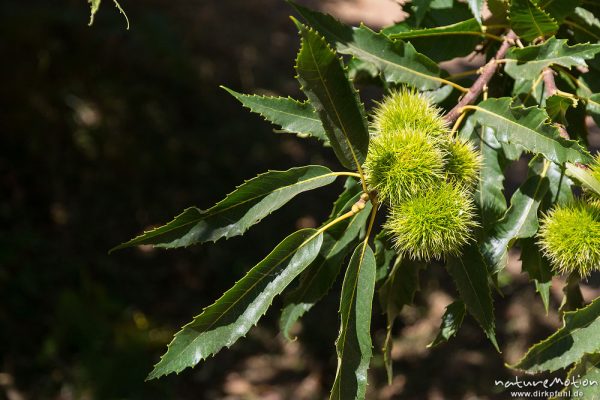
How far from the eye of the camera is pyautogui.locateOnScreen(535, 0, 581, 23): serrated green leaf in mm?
1327

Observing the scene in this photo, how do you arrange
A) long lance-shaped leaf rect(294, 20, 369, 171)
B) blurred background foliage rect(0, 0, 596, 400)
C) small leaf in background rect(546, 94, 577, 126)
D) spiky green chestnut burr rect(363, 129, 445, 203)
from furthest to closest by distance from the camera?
blurred background foliage rect(0, 0, 596, 400), small leaf in background rect(546, 94, 577, 126), spiky green chestnut burr rect(363, 129, 445, 203), long lance-shaped leaf rect(294, 20, 369, 171)

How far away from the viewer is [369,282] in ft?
3.93

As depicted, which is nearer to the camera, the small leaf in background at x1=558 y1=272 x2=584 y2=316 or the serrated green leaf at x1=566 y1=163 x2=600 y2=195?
the serrated green leaf at x1=566 y1=163 x2=600 y2=195

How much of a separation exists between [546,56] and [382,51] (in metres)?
0.34

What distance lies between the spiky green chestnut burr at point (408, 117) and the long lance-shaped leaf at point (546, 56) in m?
0.22

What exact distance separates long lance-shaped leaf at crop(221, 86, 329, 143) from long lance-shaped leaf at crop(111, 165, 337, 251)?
0.09 metres

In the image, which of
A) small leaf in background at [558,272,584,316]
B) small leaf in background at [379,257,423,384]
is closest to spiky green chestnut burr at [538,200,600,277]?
small leaf in background at [558,272,584,316]

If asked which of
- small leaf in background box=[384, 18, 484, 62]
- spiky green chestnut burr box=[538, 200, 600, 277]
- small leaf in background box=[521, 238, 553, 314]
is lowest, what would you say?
small leaf in background box=[521, 238, 553, 314]

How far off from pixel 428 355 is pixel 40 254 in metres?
2.52

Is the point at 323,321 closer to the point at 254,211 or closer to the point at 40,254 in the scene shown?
the point at 40,254

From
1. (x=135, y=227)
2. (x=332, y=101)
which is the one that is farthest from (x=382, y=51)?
(x=135, y=227)

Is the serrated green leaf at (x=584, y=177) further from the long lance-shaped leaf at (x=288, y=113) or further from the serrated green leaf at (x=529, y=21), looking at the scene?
the long lance-shaped leaf at (x=288, y=113)

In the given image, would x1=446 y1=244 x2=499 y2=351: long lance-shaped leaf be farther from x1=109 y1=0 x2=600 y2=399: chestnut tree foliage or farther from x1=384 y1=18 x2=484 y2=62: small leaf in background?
x1=384 y1=18 x2=484 y2=62: small leaf in background

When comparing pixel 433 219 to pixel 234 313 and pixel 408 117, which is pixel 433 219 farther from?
pixel 234 313
